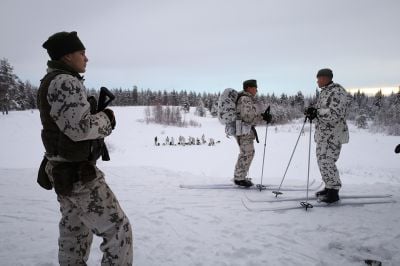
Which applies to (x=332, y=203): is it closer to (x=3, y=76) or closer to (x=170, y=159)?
(x=170, y=159)

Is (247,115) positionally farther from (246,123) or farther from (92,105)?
(92,105)

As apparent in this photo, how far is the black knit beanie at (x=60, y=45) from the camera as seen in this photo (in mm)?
2445

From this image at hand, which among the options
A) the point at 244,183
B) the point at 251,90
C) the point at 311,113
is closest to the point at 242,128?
the point at 251,90

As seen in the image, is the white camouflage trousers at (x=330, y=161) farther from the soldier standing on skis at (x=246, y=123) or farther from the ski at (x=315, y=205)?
the soldier standing on skis at (x=246, y=123)

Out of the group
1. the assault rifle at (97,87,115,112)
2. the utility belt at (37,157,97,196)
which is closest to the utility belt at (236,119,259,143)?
the assault rifle at (97,87,115,112)

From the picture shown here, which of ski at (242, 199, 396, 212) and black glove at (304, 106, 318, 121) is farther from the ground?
black glove at (304, 106, 318, 121)

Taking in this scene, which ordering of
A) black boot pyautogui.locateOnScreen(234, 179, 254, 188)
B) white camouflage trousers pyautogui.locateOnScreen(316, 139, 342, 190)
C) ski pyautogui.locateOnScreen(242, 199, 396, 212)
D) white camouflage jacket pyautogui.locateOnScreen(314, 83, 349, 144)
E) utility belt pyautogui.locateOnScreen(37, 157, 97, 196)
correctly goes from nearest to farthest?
utility belt pyautogui.locateOnScreen(37, 157, 97, 196)
ski pyautogui.locateOnScreen(242, 199, 396, 212)
white camouflage jacket pyautogui.locateOnScreen(314, 83, 349, 144)
white camouflage trousers pyautogui.locateOnScreen(316, 139, 342, 190)
black boot pyautogui.locateOnScreen(234, 179, 254, 188)

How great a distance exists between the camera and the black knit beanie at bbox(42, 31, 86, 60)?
245 centimetres

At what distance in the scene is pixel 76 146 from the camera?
2336mm

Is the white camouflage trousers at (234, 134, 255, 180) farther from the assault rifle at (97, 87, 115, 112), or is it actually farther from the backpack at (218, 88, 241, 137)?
the assault rifle at (97, 87, 115, 112)

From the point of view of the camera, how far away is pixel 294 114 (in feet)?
223

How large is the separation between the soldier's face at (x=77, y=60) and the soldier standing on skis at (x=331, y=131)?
4088 millimetres

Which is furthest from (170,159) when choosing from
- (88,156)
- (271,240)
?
(88,156)

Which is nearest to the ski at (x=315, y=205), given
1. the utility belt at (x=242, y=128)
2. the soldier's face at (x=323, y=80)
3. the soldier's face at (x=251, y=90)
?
the utility belt at (x=242, y=128)
